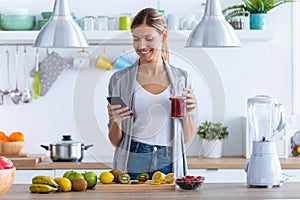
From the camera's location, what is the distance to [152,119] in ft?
11.1

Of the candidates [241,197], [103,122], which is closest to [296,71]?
[103,122]

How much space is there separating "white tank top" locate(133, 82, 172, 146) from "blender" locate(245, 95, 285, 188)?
0.44 metres

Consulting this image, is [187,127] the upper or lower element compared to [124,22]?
lower

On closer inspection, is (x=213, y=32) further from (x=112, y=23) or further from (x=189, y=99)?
(x=112, y=23)

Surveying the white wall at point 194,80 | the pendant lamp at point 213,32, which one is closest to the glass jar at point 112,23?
the white wall at point 194,80

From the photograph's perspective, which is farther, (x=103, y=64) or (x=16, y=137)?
(x=103, y=64)

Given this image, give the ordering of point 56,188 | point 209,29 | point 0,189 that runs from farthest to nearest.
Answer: point 209,29
point 56,188
point 0,189

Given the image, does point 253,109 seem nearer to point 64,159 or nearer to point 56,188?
point 56,188

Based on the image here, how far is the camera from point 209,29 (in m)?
3.12

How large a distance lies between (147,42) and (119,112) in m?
0.39

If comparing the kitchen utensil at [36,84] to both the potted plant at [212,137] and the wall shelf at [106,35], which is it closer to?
the wall shelf at [106,35]

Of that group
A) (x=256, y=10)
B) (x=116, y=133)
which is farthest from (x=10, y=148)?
(x=256, y=10)

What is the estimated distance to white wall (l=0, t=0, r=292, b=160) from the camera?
5070 millimetres

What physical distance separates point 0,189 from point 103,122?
2.48 metres
